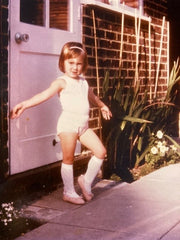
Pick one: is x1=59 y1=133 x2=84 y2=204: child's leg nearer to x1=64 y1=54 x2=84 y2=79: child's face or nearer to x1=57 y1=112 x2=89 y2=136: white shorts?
x1=57 y1=112 x2=89 y2=136: white shorts

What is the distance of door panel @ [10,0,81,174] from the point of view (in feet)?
14.1

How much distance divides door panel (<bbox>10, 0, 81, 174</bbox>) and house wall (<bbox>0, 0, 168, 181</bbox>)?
13 centimetres

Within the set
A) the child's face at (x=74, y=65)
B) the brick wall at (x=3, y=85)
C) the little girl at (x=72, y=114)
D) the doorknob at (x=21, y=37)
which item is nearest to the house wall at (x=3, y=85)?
the brick wall at (x=3, y=85)

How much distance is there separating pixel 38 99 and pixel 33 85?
582mm

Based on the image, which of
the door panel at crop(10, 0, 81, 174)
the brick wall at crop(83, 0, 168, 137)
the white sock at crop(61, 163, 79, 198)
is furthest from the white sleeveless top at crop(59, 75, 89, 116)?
the brick wall at crop(83, 0, 168, 137)

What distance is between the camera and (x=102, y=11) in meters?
5.78

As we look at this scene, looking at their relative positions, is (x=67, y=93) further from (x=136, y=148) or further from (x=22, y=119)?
(x=136, y=148)

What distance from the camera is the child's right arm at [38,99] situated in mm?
3824

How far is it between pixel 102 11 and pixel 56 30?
106 centimetres

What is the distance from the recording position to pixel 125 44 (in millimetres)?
6430

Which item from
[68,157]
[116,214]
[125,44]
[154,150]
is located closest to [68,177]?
[68,157]

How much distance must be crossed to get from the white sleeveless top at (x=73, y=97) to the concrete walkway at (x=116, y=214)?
0.81m

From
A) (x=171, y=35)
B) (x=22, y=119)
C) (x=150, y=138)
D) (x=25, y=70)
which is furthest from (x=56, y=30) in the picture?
(x=171, y=35)

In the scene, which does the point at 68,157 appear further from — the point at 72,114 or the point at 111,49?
the point at 111,49
